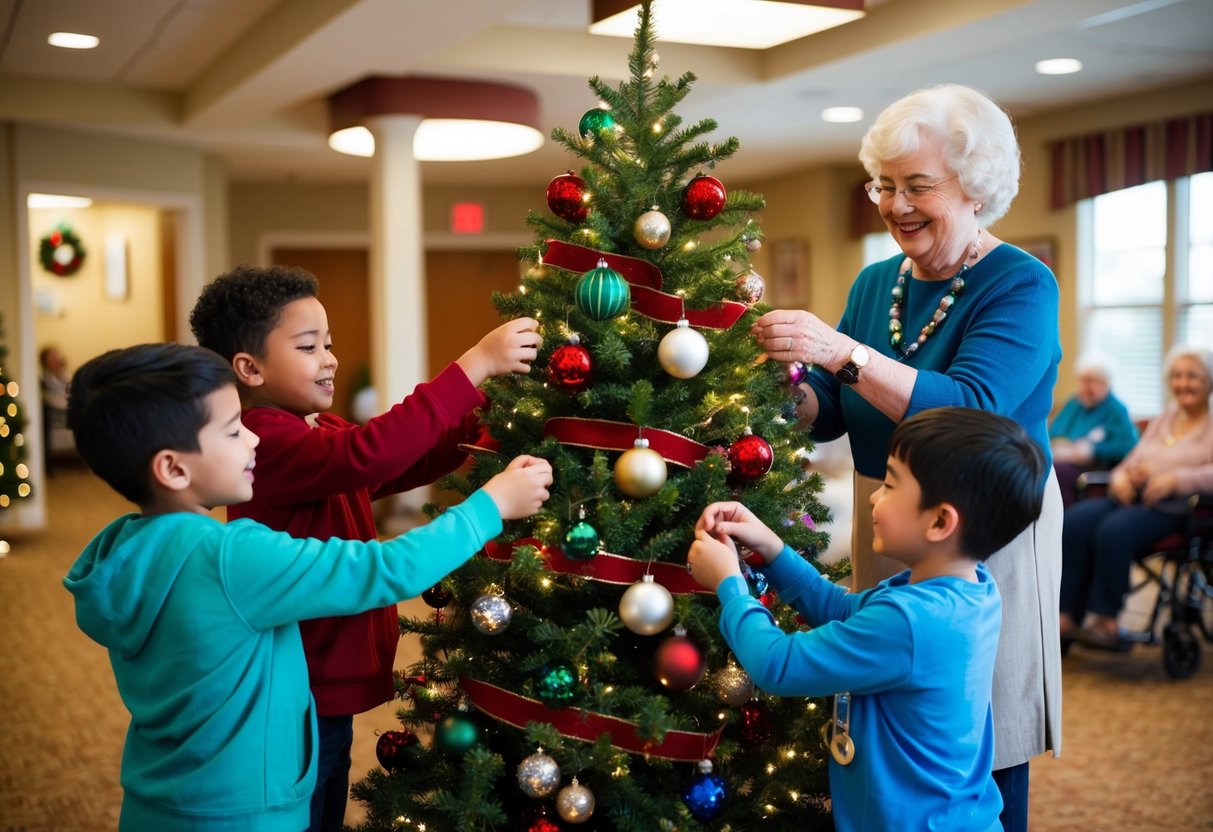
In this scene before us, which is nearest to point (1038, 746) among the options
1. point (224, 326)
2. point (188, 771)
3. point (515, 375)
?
point (515, 375)

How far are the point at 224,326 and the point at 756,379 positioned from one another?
82cm

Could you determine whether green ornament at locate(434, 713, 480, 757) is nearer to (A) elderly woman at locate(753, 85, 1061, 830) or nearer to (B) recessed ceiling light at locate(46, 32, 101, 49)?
(A) elderly woman at locate(753, 85, 1061, 830)

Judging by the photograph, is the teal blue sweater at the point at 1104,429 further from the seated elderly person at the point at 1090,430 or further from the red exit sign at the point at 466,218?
the red exit sign at the point at 466,218

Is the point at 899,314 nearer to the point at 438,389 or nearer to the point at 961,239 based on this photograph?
the point at 961,239

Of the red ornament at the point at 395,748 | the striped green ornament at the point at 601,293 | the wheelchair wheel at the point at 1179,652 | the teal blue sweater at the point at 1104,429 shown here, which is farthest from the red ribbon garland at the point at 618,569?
the teal blue sweater at the point at 1104,429

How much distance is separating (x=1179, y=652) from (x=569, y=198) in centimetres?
401

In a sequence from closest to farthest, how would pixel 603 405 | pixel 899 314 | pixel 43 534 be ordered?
pixel 603 405
pixel 899 314
pixel 43 534

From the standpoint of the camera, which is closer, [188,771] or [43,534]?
[188,771]

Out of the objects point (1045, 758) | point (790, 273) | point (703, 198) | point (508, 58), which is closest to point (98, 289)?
point (790, 273)

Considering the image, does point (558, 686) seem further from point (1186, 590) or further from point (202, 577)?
point (1186, 590)

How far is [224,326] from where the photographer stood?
5.66 ft

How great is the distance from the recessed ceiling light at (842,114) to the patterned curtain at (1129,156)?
58.6 inches

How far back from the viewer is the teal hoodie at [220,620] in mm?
1375

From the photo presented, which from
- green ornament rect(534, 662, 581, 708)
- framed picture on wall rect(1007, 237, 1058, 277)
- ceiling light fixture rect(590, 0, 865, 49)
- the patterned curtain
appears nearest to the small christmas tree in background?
ceiling light fixture rect(590, 0, 865, 49)
